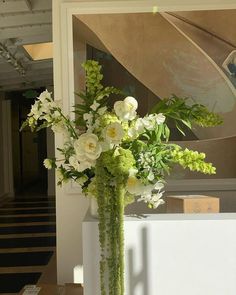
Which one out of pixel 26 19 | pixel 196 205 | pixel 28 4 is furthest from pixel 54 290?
pixel 26 19

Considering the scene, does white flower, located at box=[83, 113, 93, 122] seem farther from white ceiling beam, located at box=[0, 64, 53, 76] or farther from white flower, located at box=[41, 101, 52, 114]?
white ceiling beam, located at box=[0, 64, 53, 76]

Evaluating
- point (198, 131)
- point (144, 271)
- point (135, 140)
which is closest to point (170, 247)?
point (144, 271)

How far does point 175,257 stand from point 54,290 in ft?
6.24

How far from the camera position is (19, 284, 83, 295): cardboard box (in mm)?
3258

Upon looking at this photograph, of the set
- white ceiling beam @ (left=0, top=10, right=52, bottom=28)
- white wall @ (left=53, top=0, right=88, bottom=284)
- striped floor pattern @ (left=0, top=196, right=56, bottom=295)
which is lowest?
striped floor pattern @ (left=0, top=196, right=56, bottom=295)

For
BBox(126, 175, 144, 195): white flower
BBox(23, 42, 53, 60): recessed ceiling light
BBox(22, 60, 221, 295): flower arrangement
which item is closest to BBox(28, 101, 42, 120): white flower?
BBox(22, 60, 221, 295): flower arrangement

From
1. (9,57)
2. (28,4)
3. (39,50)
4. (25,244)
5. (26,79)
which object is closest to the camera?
(28,4)

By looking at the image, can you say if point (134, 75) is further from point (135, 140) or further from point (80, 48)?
point (135, 140)

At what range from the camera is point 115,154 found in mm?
1612

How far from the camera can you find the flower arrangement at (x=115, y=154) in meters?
1.61

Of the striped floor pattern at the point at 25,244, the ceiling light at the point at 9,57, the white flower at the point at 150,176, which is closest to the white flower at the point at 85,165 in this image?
the white flower at the point at 150,176

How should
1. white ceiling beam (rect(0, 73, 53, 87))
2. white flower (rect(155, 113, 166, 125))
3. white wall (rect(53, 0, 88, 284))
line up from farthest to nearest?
1. white ceiling beam (rect(0, 73, 53, 87))
2. white wall (rect(53, 0, 88, 284))
3. white flower (rect(155, 113, 166, 125))

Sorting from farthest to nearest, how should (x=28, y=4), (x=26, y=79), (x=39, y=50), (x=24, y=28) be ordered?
(x=26, y=79) < (x=39, y=50) < (x=24, y=28) < (x=28, y=4)

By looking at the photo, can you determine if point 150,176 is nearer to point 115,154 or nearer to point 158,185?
point 158,185
